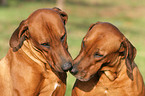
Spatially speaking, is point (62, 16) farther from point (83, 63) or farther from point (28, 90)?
point (28, 90)

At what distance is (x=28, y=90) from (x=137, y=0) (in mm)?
32689

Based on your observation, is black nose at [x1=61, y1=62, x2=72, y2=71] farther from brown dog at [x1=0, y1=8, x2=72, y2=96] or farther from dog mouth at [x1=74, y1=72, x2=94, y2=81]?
dog mouth at [x1=74, y1=72, x2=94, y2=81]

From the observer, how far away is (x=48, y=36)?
4176mm

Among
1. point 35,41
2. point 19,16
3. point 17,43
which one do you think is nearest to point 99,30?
point 35,41

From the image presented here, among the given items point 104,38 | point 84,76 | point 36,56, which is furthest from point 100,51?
point 36,56

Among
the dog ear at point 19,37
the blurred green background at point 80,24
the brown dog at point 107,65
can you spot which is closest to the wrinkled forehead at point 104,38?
the brown dog at point 107,65

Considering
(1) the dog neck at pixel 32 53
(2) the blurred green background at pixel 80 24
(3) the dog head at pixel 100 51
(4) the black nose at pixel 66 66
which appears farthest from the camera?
(2) the blurred green background at pixel 80 24

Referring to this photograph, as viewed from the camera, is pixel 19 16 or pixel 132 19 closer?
pixel 19 16

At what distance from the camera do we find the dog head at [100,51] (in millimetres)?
4230

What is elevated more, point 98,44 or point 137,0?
point 98,44

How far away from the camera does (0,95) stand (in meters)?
4.50

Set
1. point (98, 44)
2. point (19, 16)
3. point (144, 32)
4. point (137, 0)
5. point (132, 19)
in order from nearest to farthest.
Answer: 1. point (98, 44)
2. point (144, 32)
3. point (19, 16)
4. point (132, 19)
5. point (137, 0)

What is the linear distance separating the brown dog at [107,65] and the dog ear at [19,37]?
0.85m

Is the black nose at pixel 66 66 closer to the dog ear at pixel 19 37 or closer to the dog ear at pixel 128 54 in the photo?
the dog ear at pixel 19 37
